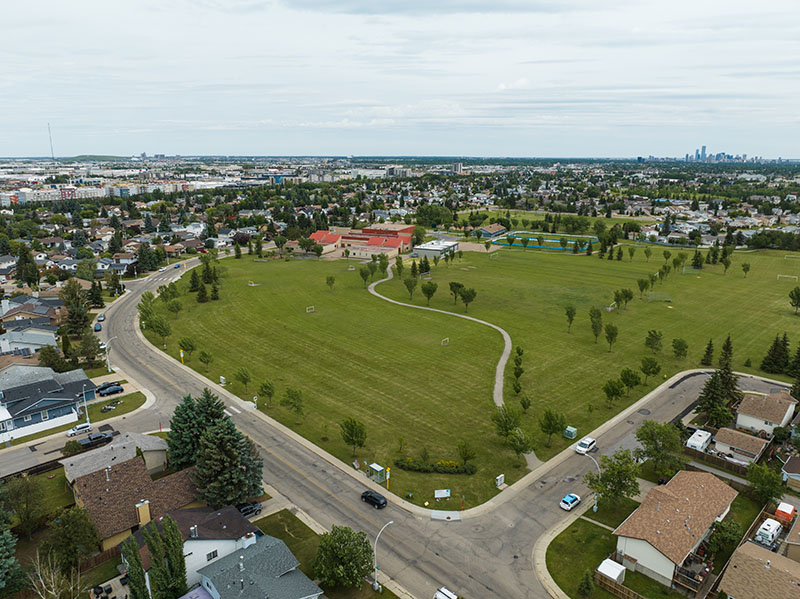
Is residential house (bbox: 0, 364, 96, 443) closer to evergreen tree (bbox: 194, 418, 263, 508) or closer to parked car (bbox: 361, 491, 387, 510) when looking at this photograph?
evergreen tree (bbox: 194, 418, 263, 508)

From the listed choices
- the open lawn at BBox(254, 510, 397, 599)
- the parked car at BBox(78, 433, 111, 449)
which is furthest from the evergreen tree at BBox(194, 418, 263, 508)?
the parked car at BBox(78, 433, 111, 449)

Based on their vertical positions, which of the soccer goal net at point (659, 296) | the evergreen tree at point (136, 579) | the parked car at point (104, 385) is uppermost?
the evergreen tree at point (136, 579)

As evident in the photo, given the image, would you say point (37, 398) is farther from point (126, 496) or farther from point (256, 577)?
point (256, 577)

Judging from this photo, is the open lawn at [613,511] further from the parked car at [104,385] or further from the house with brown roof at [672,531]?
the parked car at [104,385]

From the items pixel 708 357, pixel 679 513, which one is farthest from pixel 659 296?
pixel 679 513

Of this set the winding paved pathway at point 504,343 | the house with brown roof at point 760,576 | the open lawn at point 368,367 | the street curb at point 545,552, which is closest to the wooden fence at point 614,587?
the street curb at point 545,552

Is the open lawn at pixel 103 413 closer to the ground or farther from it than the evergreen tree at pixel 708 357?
closer to the ground

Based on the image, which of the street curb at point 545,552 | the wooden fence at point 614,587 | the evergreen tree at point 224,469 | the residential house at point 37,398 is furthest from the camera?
the residential house at point 37,398

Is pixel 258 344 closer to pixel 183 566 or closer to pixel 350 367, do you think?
pixel 350 367
